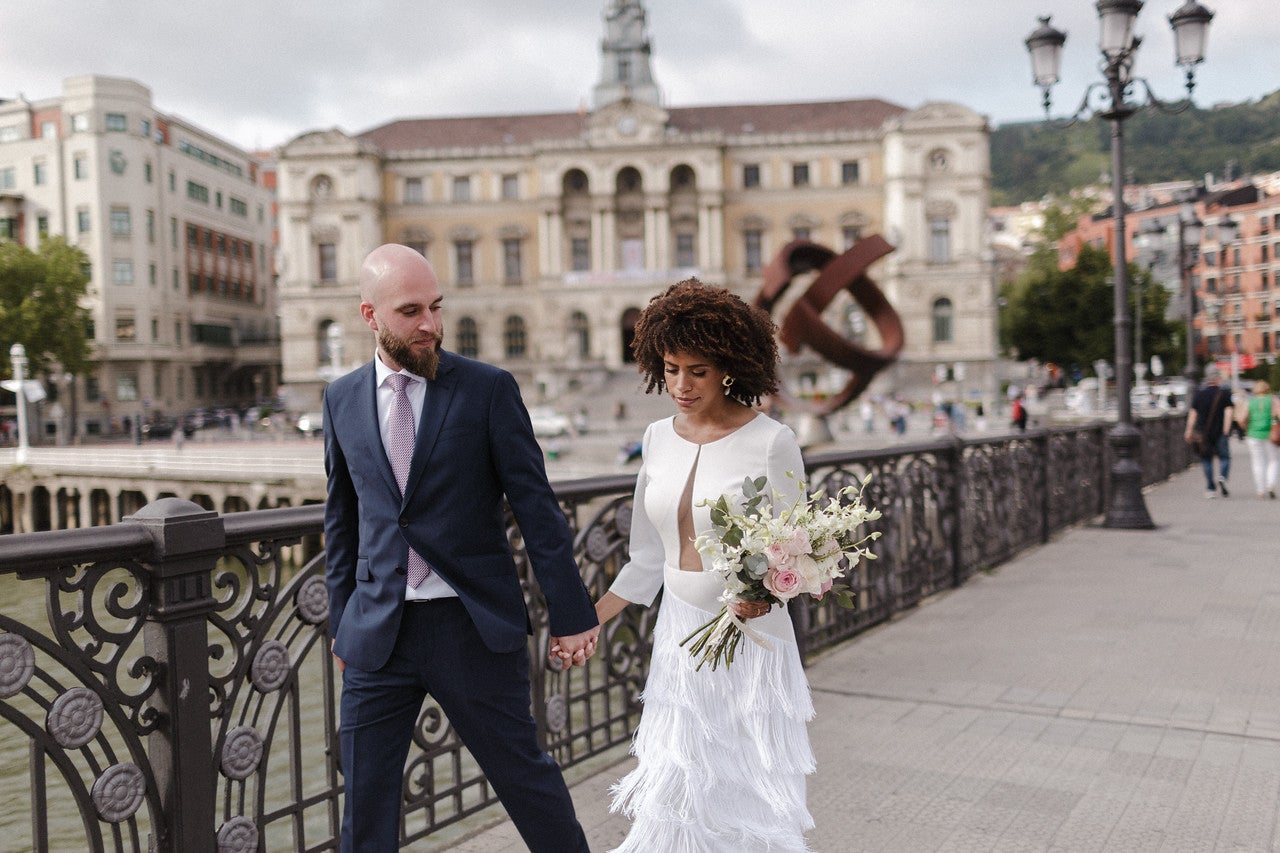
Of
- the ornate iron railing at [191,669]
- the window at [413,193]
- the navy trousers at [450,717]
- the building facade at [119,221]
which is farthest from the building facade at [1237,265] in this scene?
the navy trousers at [450,717]

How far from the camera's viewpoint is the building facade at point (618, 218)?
62.9 m

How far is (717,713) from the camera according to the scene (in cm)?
301

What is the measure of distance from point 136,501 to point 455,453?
35296mm

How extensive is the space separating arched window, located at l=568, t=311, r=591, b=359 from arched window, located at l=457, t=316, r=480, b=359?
244 inches

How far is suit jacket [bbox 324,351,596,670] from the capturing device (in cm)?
269

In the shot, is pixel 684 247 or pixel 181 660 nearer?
pixel 181 660

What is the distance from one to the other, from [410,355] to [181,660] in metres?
1.09

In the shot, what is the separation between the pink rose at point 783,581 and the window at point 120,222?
65957 mm

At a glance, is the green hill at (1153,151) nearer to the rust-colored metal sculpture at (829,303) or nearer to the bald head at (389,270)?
the rust-colored metal sculpture at (829,303)

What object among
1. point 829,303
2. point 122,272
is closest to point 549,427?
point 829,303

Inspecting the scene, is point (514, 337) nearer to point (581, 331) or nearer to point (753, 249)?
point (581, 331)

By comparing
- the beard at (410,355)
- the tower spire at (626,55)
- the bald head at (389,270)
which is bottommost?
the beard at (410,355)

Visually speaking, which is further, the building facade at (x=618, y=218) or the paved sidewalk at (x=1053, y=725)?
the building facade at (x=618, y=218)

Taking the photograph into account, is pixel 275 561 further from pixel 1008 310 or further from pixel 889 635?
pixel 1008 310
